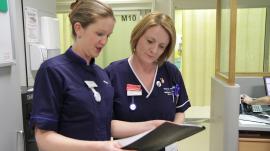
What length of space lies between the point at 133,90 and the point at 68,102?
1.57 ft

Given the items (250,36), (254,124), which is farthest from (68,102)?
(250,36)

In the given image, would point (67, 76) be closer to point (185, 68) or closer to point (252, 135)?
point (252, 135)

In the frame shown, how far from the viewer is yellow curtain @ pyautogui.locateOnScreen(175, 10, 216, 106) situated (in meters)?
4.57

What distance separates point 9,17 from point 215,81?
1.58 metres

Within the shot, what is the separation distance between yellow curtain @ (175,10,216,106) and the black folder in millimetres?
3614

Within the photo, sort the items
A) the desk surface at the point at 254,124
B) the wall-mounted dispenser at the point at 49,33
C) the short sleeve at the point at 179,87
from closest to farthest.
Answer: the short sleeve at the point at 179,87 → the desk surface at the point at 254,124 → the wall-mounted dispenser at the point at 49,33

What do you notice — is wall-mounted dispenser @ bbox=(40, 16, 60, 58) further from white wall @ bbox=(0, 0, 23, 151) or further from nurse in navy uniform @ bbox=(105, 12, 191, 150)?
nurse in navy uniform @ bbox=(105, 12, 191, 150)

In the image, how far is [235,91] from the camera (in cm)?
186

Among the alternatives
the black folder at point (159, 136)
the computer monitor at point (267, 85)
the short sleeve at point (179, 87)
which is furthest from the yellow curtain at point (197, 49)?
the black folder at point (159, 136)

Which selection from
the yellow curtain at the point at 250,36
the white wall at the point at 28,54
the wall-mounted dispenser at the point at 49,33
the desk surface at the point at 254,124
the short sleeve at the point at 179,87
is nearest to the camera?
the short sleeve at the point at 179,87

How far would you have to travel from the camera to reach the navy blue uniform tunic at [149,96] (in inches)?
50.4

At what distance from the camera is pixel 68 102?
34.4 inches

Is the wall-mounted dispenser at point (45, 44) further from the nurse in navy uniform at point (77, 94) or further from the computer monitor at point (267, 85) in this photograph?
the computer monitor at point (267, 85)

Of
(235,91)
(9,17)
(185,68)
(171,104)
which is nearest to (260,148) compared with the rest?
(235,91)
